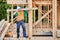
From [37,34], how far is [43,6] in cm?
152

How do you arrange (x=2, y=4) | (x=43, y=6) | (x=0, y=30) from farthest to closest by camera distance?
(x=2, y=4) → (x=43, y=6) → (x=0, y=30)

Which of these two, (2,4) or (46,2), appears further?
(2,4)

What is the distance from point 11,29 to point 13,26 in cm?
29

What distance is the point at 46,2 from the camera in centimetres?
803

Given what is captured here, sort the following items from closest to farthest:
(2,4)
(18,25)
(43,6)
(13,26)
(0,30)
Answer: (18,25), (0,30), (13,26), (43,6), (2,4)

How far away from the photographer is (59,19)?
29.0ft

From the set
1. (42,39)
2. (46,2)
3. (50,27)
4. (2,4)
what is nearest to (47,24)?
(50,27)

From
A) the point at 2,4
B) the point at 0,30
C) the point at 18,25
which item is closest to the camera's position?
the point at 18,25

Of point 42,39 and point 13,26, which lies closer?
point 42,39

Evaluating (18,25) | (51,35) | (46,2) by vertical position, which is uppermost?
(46,2)

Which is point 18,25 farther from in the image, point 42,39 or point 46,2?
point 46,2

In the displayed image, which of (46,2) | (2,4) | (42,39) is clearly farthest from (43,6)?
(2,4)

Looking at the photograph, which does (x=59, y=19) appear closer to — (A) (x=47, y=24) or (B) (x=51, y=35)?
(A) (x=47, y=24)

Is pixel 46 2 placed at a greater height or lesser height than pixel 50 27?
greater
